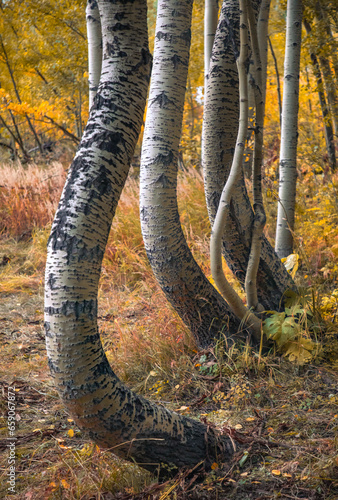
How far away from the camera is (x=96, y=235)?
121 centimetres

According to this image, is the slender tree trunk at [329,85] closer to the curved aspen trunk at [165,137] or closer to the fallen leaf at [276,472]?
the curved aspen trunk at [165,137]

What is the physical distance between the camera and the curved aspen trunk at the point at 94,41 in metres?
2.05

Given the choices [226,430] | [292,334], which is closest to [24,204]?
[292,334]

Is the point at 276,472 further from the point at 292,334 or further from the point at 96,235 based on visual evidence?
the point at 96,235

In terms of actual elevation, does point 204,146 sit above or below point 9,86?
below

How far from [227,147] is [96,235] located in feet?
4.48

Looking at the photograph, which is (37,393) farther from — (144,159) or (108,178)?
(108,178)

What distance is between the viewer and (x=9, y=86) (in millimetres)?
10445

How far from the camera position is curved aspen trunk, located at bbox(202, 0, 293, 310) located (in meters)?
2.23

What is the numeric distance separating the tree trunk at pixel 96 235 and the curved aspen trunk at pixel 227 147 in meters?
1.05

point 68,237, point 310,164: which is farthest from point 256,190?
point 310,164

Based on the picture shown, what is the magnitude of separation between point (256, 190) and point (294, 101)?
182cm

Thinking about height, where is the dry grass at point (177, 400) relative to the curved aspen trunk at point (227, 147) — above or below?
below

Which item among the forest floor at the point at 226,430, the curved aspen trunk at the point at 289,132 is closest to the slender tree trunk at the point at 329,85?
the curved aspen trunk at the point at 289,132
